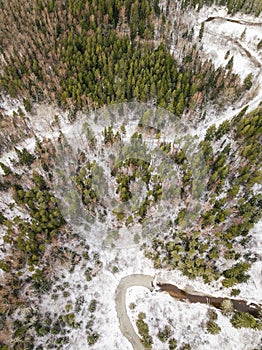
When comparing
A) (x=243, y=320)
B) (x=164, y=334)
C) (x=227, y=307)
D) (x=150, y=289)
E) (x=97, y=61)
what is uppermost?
(x=97, y=61)

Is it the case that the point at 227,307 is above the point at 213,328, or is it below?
above

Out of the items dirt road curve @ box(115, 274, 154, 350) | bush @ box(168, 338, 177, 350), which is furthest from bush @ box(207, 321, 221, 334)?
dirt road curve @ box(115, 274, 154, 350)

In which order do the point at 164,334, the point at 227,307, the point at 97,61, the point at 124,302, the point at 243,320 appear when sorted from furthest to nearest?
the point at 97,61
the point at 124,302
the point at 227,307
the point at 164,334
the point at 243,320

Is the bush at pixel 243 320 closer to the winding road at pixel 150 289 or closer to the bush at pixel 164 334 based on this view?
the winding road at pixel 150 289

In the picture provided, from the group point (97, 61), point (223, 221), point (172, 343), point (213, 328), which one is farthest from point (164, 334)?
point (97, 61)

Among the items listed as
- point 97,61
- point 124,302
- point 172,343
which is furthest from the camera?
point 97,61

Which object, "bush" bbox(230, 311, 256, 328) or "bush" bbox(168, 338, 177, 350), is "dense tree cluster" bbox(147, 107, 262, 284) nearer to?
"bush" bbox(230, 311, 256, 328)

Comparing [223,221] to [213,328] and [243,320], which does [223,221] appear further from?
[213,328]

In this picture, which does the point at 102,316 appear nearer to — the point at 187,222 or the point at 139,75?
the point at 187,222

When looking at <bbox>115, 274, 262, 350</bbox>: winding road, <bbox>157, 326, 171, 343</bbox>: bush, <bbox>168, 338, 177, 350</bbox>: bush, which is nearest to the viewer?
<bbox>168, 338, 177, 350</bbox>: bush
